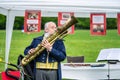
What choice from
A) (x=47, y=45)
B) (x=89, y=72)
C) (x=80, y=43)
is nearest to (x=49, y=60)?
(x=47, y=45)

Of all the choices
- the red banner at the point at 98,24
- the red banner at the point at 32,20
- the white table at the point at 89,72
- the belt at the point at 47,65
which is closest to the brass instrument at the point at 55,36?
the belt at the point at 47,65

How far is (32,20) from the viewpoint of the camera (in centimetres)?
894

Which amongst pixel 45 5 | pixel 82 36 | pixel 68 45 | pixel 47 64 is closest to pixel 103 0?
pixel 45 5

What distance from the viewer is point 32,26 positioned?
899 centimetres

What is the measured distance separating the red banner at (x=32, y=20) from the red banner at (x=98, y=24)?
1092 mm

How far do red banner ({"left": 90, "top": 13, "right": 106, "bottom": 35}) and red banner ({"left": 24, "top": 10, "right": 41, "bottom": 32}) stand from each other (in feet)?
3.58

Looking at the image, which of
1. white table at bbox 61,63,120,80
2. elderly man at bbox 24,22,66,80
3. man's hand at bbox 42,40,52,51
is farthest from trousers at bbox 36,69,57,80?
white table at bbox 61,63,120,80

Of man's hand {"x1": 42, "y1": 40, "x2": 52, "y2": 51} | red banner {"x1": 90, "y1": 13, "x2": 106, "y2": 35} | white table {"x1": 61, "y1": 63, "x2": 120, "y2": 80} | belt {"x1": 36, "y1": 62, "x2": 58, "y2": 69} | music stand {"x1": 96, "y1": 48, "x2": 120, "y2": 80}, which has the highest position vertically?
red banner {"x1": 90, "y1": 13, "x2": 106, "y2": 35}

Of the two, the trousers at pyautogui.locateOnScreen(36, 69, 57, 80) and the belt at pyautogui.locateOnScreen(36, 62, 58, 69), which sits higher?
the belt at pyautogui.locateOnScreen(36, 62, 58, 69)

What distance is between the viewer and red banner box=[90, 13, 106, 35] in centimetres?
871

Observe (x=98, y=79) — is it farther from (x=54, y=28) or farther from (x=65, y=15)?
(x=54, y=28)

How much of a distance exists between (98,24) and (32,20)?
1.34 meters

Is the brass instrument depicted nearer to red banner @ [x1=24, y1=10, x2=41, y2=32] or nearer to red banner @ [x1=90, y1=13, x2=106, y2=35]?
red banner @ [x1=90, y1=13, x2=106, y2=35]

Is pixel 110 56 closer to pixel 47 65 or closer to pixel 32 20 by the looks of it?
pixel 32 20
